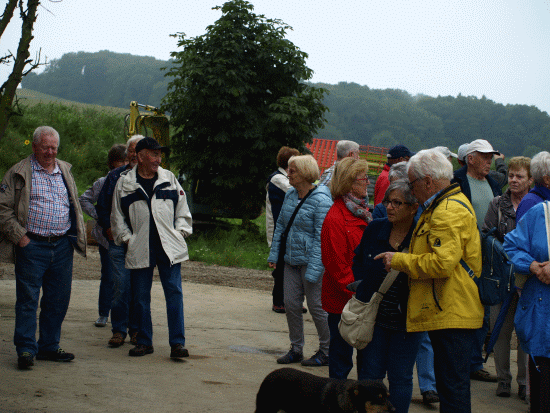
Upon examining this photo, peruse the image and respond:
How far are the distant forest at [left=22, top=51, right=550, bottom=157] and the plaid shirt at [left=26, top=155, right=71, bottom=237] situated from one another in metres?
35.8

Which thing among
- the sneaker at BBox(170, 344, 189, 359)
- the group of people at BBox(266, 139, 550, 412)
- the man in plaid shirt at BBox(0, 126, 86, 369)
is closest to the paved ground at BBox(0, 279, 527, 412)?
the sneaker at BBox(170, 344, 189, 359)

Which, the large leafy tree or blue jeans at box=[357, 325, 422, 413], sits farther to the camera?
the large leafy tree

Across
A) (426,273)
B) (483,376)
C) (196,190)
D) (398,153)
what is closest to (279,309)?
(398,153)

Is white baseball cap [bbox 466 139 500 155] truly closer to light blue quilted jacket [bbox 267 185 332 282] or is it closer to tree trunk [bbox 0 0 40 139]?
light blue quilted jacket [bbox 267 185 332 282]

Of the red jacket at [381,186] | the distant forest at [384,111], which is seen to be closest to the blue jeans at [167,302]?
the red jacket at [381,186]

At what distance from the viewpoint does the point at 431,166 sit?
3592mm

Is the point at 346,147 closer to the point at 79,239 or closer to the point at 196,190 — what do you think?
the point at 79,239

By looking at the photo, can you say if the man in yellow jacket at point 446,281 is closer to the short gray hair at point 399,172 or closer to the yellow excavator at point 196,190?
the short gray hair at point 399,172

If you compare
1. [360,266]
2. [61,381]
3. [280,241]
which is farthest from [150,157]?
[360,266]

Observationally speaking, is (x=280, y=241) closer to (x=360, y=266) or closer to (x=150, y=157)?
(x=150, y=157)

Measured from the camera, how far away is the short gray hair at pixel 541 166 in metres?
4.52

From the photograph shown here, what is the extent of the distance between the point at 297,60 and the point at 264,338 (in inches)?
468

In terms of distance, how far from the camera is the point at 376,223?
404 cm

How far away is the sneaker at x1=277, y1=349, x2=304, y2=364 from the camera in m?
5.93
